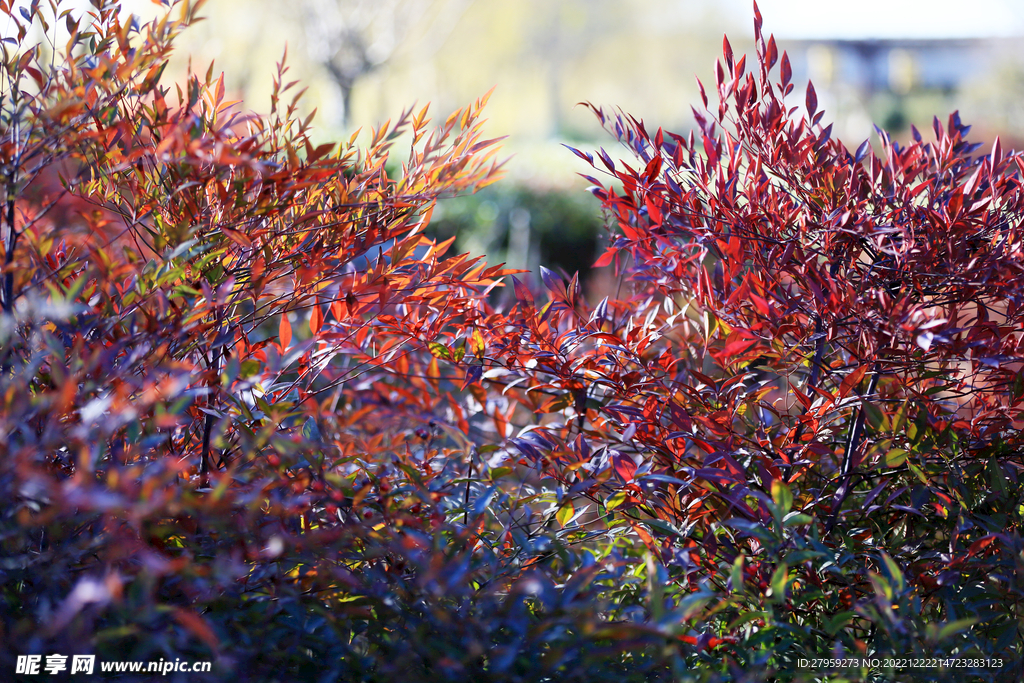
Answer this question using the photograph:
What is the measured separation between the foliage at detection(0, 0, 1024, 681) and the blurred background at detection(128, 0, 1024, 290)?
232 cm

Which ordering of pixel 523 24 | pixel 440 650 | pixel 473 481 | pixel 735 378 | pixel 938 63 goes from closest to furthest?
pixel 440 650 < pixel 473 481 < pixel 735 378 < pixel 523 24 < pixel 938 63

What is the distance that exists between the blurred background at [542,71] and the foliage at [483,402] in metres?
2.32

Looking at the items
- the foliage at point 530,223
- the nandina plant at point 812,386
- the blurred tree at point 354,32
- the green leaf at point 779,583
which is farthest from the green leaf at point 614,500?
the blurred tree at point 354,32

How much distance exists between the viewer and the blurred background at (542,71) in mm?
7352

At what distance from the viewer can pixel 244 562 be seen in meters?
1.15

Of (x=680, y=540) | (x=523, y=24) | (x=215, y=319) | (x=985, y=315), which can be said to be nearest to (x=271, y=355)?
(x=215, y=319)

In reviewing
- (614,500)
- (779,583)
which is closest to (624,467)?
(614,500)

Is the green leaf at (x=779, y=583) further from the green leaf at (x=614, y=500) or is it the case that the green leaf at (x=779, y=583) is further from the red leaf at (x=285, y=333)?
the red leaf at (x=285, y=333)

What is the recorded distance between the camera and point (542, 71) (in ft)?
104

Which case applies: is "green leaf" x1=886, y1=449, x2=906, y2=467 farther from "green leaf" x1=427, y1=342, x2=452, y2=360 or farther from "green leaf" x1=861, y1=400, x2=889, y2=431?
"green leaf" x1=427, y1=342, x2=452, y2=360

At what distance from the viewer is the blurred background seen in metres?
7.35

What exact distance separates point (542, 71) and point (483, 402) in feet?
107

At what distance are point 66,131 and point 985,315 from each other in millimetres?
1688

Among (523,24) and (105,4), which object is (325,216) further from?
(523,24)
